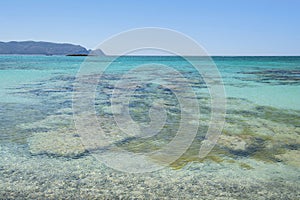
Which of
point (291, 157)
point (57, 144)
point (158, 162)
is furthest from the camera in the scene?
point (57, 144)

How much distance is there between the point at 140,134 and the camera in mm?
7461

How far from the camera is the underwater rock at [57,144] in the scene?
5.97m

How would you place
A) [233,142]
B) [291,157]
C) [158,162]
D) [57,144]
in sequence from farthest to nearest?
[233,142] → [57,144] → [291,157] → [158,162]

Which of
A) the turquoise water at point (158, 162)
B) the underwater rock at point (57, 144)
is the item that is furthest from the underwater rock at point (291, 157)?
the underwater rock at point (57, 144)

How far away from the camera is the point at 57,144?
21.2ft

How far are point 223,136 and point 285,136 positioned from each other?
1528 mm

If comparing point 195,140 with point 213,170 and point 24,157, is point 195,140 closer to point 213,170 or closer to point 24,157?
point 213,170

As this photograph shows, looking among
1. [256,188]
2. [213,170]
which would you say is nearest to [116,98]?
[213,170]

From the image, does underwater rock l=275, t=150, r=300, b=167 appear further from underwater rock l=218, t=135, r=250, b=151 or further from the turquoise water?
underwater rock l=218, t=135, r=250, b=151

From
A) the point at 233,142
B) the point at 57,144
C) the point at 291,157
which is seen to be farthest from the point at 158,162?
the point at 291,157

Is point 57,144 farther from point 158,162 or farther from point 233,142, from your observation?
point 233,142

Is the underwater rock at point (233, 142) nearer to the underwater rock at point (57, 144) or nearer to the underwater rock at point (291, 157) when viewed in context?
the underwater rock at point (291, 157)

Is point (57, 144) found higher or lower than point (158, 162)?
higher

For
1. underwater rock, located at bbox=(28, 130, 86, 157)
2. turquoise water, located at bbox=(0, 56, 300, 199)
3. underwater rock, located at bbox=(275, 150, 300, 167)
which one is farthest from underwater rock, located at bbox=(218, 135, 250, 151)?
underwater rock, located at bbox=(28, 130, 86, 157)
